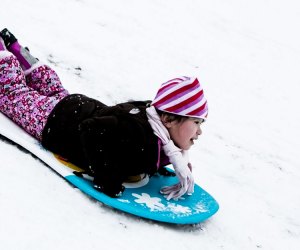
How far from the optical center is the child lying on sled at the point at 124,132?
2406 mm

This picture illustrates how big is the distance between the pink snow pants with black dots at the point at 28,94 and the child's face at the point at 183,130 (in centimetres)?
71

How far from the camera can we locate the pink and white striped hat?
7.99 feet

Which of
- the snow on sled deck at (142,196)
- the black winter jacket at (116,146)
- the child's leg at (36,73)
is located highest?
the child's leg at (36,73)

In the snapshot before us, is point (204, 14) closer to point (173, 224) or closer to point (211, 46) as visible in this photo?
point (211, 46)

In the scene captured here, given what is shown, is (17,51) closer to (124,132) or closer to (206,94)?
(124,132)

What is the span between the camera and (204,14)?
6.71m

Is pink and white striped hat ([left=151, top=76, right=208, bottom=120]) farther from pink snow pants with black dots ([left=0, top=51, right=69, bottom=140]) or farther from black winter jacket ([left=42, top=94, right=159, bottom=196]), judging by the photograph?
pink snow pants with black dots ([left=0, top=51, right=69, bottom=140])

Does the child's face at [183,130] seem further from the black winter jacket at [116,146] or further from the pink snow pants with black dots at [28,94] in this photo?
the pink snow pants with black dots at [28,94]

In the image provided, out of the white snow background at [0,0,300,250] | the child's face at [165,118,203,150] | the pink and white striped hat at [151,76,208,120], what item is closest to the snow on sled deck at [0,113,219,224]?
the white snow background at [0,0,300,250]

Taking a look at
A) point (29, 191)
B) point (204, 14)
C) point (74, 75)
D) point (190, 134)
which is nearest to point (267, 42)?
point (204, 14)

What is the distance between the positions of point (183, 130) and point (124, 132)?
0.31 m

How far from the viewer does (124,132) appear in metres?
2.41

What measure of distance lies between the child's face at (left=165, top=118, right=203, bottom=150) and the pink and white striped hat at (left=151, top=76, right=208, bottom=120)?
2.1 inches

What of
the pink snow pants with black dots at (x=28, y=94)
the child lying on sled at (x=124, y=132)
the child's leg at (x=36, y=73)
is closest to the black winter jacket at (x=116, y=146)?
the child lying on sled at (x=124, y=132)
